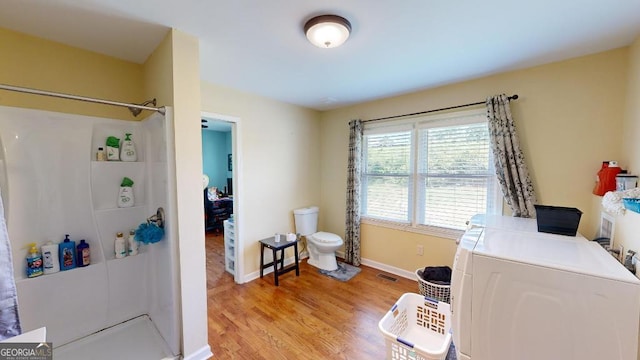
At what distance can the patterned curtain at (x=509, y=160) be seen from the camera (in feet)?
Answer: 7.09

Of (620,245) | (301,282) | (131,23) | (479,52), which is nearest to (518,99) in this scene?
(479,52)

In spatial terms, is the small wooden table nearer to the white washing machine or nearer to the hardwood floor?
the hardwood floor

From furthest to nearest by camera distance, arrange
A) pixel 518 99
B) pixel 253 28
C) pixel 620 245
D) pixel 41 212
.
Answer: pixel 518 99
pixel 41 212
pixel 253 28
pixel 620 245

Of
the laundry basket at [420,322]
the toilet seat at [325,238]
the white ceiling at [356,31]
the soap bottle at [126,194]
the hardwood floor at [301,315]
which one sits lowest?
the hardwood floor at [301,315]

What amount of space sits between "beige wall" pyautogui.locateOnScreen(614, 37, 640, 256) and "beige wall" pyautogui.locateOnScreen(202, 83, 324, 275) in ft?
9.87

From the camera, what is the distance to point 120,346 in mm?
1790

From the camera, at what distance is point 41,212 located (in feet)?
5.59

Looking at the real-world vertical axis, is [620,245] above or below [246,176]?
below

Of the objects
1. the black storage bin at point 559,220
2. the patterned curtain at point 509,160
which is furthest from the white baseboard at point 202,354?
the patterned curtain at point 509,160

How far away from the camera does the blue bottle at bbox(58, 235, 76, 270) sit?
174cm

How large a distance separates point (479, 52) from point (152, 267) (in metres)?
3.18

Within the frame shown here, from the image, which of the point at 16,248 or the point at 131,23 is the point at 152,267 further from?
the point at 131,23

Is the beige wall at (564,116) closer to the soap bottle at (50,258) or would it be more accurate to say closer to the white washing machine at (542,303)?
the white washing machine at (542,303)

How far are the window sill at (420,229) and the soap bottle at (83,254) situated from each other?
9.34 feet
